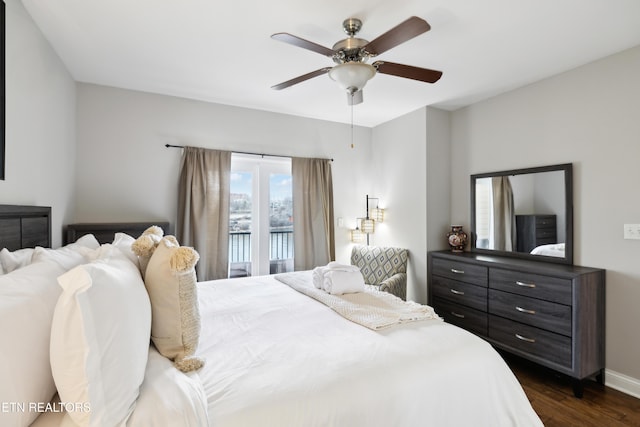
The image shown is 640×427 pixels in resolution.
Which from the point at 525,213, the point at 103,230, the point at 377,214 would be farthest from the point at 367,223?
the point at 103,230

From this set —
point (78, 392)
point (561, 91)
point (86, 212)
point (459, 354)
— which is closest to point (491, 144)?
point (561, 91)

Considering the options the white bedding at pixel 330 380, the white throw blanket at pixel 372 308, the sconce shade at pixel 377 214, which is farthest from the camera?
the sconce shade at pixel 377 214

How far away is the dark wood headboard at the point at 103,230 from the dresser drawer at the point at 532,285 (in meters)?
3.20

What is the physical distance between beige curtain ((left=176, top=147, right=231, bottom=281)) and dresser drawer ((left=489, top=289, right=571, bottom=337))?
277 centimetres

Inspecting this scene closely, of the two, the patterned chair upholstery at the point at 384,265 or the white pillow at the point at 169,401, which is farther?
the patterned chair upholstery at the point at 384,265

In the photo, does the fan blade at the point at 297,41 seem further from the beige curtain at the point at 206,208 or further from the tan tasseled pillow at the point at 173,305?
the beige curtain at the point at 206,208

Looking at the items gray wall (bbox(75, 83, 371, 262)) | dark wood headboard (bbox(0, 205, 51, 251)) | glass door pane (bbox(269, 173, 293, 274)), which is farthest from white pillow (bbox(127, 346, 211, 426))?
glass door pane (bbox(269, 173, 293, 274))

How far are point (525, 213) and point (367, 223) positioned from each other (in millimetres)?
1849

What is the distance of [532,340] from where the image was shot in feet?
8.18

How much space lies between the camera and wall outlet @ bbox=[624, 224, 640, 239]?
227cm

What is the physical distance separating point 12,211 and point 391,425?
2.11 m

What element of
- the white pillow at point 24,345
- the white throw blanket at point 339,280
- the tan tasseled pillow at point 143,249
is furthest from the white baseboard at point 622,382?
the white pillow at point 24,345

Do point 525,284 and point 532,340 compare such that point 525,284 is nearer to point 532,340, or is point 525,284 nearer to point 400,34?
point 532,340

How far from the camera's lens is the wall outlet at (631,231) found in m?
2.27
